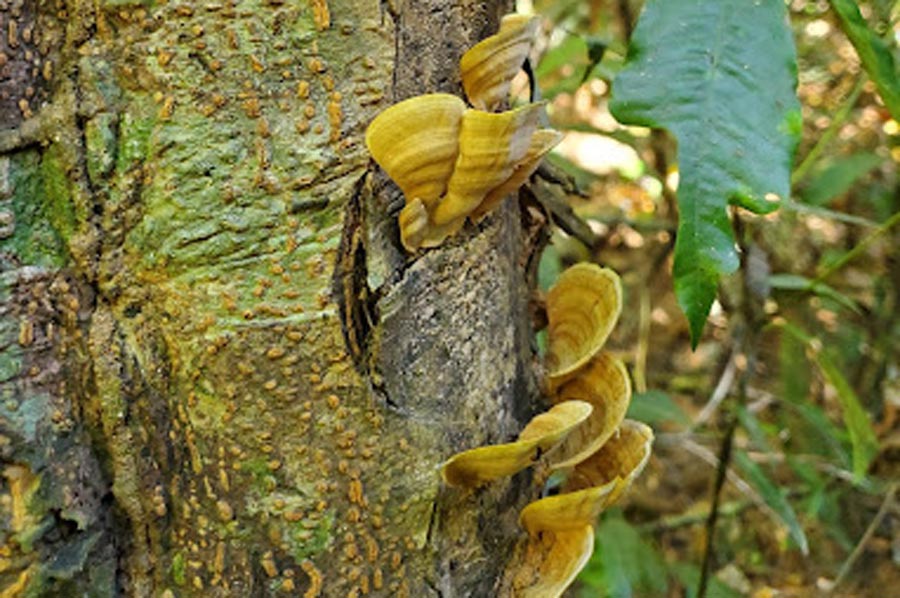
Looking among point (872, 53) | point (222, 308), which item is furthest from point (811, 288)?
point (222, 308)

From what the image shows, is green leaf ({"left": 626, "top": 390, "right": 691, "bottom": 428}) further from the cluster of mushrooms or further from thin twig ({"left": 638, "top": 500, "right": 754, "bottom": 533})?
thin twig ({"left": 638, "top": 500, "right": 754, "bottom": 533})

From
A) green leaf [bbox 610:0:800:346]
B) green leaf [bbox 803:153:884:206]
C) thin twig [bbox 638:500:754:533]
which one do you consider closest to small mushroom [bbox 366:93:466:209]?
green leaf [bbox 610:0:800:346]

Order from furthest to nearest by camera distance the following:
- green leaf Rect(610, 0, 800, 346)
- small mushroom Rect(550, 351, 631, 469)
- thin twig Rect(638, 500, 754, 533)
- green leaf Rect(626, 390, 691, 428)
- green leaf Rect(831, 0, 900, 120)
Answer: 1. thin twig Rect(638, 500, 754, 533)
2. green leaf Rect(626, 390, 691, 428)
3. small mushroom Rect(550, 351, 631, 469)
4. green leaf Rect(831, 0, 900, 120)
5. green leaf Rect(610, 0, 800, 346)

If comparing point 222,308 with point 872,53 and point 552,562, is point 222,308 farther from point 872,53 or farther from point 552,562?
point 872,53

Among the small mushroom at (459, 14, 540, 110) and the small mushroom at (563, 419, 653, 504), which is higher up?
the small mushroom at (459, 14, 540, 110)

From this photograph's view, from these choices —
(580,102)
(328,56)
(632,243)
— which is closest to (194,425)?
(328,56)

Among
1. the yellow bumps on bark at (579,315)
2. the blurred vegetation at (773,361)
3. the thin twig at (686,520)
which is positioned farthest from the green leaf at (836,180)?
the yellow bumps on bark at (579,315)
